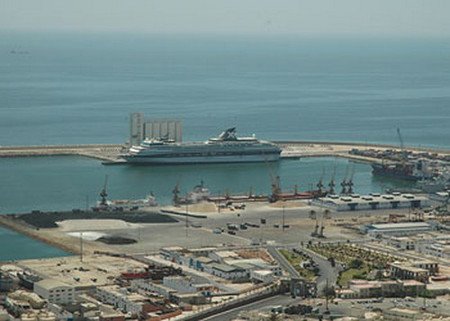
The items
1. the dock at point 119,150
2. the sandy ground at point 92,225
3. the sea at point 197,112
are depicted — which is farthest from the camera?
the dock at point 119,150

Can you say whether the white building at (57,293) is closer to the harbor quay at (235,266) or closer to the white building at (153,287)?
the harbor quay at (235,266)

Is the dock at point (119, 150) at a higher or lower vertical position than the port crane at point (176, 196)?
higher

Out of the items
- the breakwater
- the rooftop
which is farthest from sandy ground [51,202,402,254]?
the breakwater

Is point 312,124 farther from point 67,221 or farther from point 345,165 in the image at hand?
point 67,221

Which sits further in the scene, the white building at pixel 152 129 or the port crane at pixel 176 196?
the white building at pixel 152 129

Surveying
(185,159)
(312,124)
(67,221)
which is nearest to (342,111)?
(312,124)

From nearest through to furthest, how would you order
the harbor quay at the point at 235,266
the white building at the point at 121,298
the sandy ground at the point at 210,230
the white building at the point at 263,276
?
the white building at the point at 121,298 → the harbor quay at the point at 235,266 → the white building at the point at 263,276 → the sandy ground at the point at 210,230

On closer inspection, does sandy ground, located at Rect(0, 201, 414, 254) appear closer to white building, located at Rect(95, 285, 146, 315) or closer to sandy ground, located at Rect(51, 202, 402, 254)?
sandy ground, located at Rect(51, 202, 402, 254)

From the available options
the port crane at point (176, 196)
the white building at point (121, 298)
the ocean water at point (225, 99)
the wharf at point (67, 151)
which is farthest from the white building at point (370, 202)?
the ocean water at point (225, 99)
